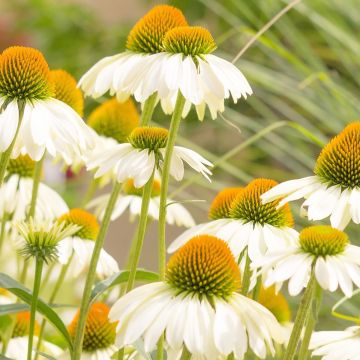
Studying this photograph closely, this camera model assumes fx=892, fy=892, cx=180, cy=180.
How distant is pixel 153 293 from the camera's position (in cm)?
43

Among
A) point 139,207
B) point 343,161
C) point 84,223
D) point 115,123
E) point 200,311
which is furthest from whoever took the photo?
point 115,123

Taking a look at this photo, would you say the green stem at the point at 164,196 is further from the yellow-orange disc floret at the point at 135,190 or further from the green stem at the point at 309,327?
the yellow-orange disc floret at the point at 135,190

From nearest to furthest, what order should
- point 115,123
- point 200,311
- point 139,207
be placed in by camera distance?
point 200,311 → point 139,207 → point 115,123

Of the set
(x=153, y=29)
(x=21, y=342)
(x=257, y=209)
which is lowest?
(x=21, y=342)

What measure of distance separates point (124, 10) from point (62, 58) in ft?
4.05

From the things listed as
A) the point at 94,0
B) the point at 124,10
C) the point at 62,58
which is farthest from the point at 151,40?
the point at 94,0

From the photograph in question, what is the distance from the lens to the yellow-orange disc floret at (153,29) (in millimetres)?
561

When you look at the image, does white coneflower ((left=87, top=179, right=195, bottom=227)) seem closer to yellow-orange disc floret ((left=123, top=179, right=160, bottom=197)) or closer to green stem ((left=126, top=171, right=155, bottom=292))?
yellow-orange disc floret ((left=123, top=179, right=160, bottom=197))

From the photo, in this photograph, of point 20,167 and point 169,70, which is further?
point 20,167

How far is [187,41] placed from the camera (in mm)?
509

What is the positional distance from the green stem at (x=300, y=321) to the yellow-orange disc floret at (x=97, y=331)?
17cm

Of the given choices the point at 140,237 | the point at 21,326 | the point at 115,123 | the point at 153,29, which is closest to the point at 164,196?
the point at 140,237

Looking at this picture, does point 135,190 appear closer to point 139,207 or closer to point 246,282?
point 139,207

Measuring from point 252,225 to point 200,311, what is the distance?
120mm
